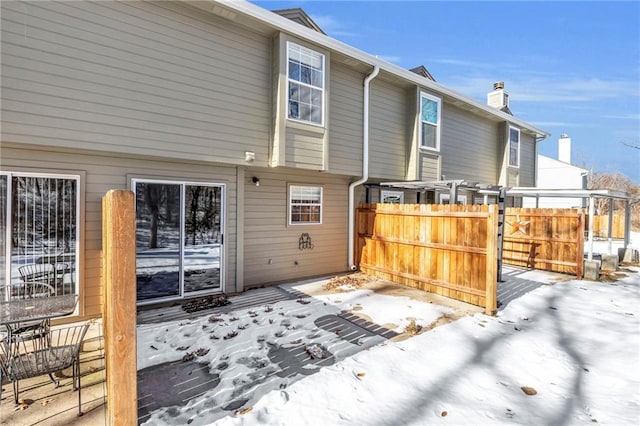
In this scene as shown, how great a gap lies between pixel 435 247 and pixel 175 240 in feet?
25.4

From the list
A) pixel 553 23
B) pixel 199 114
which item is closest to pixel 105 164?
pixel 199 114

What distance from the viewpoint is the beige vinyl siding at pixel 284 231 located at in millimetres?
6645

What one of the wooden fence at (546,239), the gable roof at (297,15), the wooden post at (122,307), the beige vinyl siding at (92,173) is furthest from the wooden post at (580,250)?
the wooden post at (122,307)

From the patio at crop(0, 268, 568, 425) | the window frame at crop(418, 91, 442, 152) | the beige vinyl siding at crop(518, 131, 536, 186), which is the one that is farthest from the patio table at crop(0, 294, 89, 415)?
the beige vinyl siding at crop(518, 131, 536, 186)

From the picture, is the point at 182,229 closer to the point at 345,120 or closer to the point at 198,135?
the point at 198,135

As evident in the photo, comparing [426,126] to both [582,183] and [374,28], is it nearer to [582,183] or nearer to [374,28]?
[374,28]

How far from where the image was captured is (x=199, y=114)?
541cm

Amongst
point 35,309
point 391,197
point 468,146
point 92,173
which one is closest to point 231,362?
point 35,309

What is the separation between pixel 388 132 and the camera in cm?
839

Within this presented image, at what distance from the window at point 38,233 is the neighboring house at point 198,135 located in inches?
0.7

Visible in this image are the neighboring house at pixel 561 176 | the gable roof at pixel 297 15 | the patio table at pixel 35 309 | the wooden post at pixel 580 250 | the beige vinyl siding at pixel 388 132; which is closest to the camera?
the patio table at pixel 35 309

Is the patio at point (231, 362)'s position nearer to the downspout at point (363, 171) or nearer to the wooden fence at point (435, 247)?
the wooden fence at point (435, 247)

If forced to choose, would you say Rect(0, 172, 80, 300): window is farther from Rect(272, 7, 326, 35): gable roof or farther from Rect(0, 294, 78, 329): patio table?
Rect(272, 7, 326, 35): gable roof

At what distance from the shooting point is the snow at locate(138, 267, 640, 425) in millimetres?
2641
